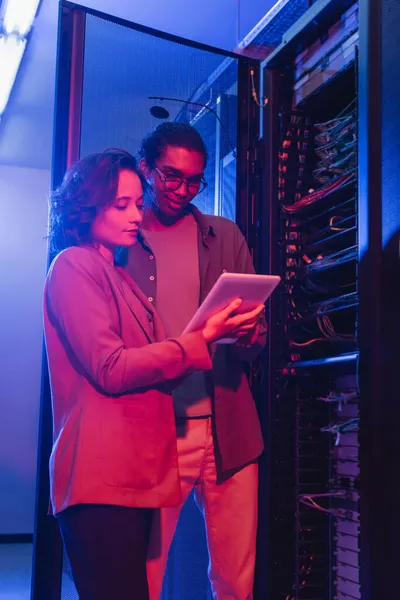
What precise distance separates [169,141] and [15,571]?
3.28 m

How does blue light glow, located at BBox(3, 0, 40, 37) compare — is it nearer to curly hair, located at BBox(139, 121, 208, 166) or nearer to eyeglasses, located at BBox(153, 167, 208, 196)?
curly hair, located at BBox(139, 121, 208, 166)

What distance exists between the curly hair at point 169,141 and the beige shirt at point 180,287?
7.6 inches

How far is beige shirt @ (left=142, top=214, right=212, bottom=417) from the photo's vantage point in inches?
64.9

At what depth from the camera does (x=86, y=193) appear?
1416mm

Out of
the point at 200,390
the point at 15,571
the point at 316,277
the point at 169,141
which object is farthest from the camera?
the point at 15,571

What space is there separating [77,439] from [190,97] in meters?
1.38

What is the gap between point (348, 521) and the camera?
1.90 m

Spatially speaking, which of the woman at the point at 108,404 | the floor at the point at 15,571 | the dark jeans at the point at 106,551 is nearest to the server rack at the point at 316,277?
the woman at the point at 108,404

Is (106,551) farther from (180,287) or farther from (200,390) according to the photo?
(180,287)

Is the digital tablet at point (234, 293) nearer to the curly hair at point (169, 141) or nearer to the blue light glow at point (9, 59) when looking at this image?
the curly hair at point (169, 141)

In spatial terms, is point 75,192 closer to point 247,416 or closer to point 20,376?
point 247,416

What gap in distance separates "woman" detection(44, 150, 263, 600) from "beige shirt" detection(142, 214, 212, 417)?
0.28 meters

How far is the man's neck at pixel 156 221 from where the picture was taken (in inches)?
72.0

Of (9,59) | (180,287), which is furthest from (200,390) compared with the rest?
(9,59)
